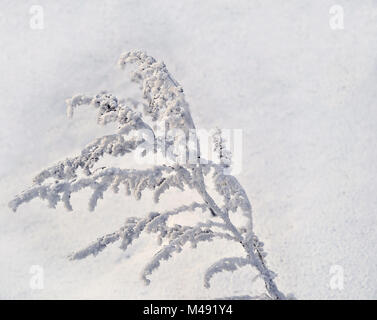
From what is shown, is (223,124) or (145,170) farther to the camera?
(223,124)

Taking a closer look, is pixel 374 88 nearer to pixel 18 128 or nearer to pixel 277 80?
pixel 277 80

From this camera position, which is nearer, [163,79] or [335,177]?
[163,79]

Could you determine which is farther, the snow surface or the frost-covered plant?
the snow surface

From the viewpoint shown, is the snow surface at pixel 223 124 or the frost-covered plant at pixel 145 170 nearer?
the frost-covered plant at pixel 145 170

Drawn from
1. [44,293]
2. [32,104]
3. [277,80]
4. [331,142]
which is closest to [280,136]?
[331,142]

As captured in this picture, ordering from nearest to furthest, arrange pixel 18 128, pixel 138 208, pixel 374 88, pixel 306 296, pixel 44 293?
pixel 306 296 → pixel 44 293 → pixel 138 208 → pixel 374 88 → pixel 18 128

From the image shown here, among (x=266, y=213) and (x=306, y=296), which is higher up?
(x=266, y=213)

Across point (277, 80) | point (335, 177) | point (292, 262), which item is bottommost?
point (292, 262)

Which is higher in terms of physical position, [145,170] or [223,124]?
[223,124]
